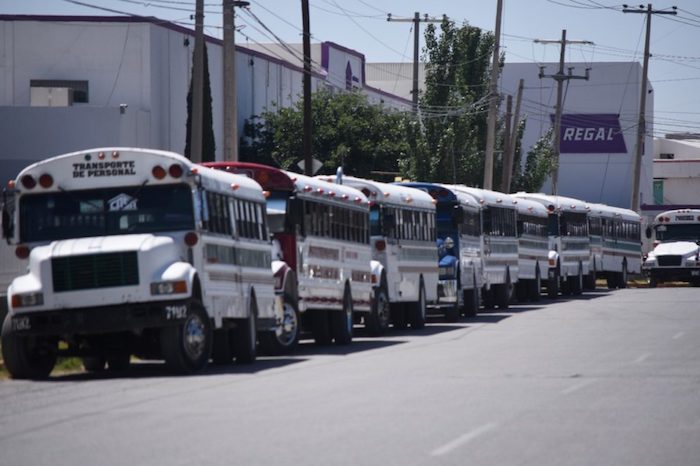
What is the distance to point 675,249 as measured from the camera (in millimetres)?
58125

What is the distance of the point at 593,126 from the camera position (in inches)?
4552

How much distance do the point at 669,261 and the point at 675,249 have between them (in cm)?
55

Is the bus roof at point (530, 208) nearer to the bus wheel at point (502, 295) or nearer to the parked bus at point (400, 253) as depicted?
the bus wheel at point (502, 295)

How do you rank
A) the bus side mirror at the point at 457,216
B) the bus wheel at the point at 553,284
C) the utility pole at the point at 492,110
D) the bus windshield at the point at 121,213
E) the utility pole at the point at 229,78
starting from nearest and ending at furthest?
the bus windshield at the point at 121,213
the utility pole at the point at 229,78
the bus side mirror at the point at 457,216
the bus wheel at the point at 553,284
the utility pole at the point at 492,110

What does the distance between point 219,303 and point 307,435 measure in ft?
28.4

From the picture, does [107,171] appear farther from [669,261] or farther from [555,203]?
[669,261]

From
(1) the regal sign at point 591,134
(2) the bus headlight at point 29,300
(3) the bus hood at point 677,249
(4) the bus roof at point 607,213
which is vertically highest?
(1) the regal sign at point 591,134

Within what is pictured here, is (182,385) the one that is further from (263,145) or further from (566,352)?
(263,145)

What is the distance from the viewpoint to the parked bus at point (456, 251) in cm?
3691

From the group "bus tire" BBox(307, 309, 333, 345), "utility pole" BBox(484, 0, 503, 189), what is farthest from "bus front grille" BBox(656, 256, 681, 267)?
"bus tire" BBox(307, 309, 333, 345)

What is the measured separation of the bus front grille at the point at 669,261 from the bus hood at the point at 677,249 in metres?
0.14

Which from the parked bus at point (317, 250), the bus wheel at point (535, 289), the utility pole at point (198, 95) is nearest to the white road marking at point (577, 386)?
the parked bus at point (317, 250)

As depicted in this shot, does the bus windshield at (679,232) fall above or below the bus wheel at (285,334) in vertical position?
above

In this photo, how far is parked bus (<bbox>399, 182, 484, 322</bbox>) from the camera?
3691 centimetres
